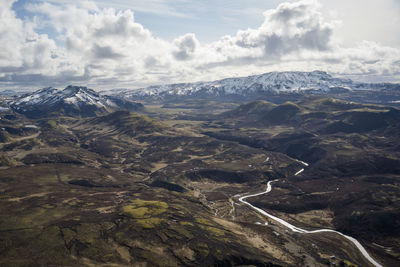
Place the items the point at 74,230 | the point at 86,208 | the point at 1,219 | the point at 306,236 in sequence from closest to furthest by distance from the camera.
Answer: the point at 74,230 < the point at 1,219 < the point at 306,236 < the point at 86,208

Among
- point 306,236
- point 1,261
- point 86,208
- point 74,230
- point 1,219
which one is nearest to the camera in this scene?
point 1,261

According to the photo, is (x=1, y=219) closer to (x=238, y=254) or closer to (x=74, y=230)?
(x=74, y=230)

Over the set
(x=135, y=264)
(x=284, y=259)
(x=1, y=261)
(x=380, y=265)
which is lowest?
(x=380, y=265)

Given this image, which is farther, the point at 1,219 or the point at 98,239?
the point at 1,219

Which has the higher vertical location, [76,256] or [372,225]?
[76,256]

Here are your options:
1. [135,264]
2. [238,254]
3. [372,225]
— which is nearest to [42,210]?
[135,264]

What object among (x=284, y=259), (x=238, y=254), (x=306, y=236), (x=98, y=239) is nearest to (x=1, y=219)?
(x=98, y=239)

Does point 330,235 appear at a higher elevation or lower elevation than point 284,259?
lower

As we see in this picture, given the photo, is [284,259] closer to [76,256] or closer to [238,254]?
[238,254]

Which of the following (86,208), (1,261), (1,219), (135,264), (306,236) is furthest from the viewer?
(86,208)
